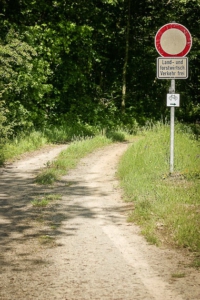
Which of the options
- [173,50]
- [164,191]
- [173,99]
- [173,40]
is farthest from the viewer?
[173,99]

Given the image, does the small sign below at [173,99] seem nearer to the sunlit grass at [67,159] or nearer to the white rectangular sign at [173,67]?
the white rectangular sign at [173,67]

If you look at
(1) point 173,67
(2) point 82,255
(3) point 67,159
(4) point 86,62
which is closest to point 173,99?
(1) point 173,67

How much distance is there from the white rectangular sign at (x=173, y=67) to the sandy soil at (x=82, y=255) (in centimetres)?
284

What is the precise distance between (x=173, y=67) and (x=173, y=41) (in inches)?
22.2

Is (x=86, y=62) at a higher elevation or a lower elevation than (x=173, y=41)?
higher

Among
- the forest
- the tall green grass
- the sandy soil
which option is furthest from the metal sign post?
the forest

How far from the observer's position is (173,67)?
10.8 metres

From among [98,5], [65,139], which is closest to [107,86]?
[98,5]

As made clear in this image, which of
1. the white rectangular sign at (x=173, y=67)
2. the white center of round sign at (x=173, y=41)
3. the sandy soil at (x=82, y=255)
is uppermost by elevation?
the white center of round sign at (x=173, y=41)

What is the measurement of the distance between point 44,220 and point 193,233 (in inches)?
101

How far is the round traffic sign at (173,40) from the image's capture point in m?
10.6

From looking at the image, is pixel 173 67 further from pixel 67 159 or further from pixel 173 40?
pixel 67 159

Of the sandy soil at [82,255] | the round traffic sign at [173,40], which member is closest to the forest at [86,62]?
the round traffic sign at [173,40]

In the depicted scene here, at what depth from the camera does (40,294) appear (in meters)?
4.78
